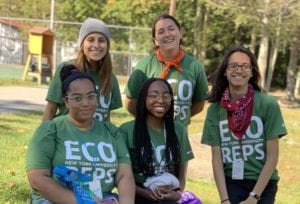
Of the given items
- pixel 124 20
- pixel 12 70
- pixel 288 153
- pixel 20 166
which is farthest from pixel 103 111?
pixel 124 20

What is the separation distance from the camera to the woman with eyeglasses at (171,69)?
15.6 feet

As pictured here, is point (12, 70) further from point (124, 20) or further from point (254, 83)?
point (254, 83)

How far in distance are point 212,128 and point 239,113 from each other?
0.24 m

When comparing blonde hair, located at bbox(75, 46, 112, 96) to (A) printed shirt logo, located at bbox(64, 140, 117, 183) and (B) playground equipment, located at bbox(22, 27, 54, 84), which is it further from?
(B) playground equipment, located at bbox(22, 27, 54, 84)

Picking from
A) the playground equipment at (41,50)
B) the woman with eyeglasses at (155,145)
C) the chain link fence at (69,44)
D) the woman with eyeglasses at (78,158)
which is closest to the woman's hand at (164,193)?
the woman with eyeglasses at (155,145)


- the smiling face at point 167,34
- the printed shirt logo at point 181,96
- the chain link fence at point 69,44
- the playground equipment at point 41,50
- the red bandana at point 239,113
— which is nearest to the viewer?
the red bandana at point 239,113

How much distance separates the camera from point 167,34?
15.5 ft

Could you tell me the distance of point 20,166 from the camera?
24.2 ft

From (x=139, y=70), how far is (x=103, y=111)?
539 millimetres

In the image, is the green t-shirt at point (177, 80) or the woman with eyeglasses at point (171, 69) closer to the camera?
the woman with eyeglasses at point (171, 69)

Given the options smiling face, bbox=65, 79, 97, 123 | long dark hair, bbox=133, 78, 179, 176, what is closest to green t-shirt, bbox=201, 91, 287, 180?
long dark hair, bbox=133, 78, 179, 176

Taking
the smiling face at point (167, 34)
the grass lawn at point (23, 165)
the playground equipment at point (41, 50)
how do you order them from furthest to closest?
the playground equipment at point (41, 50) → the grass lawn at point (23, 165) → the smiling face at point (167, 34)

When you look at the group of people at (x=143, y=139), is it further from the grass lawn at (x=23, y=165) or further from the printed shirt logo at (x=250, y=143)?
the grass lawn at (x=23, y=165)

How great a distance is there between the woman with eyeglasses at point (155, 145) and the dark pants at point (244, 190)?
38 centimetres
